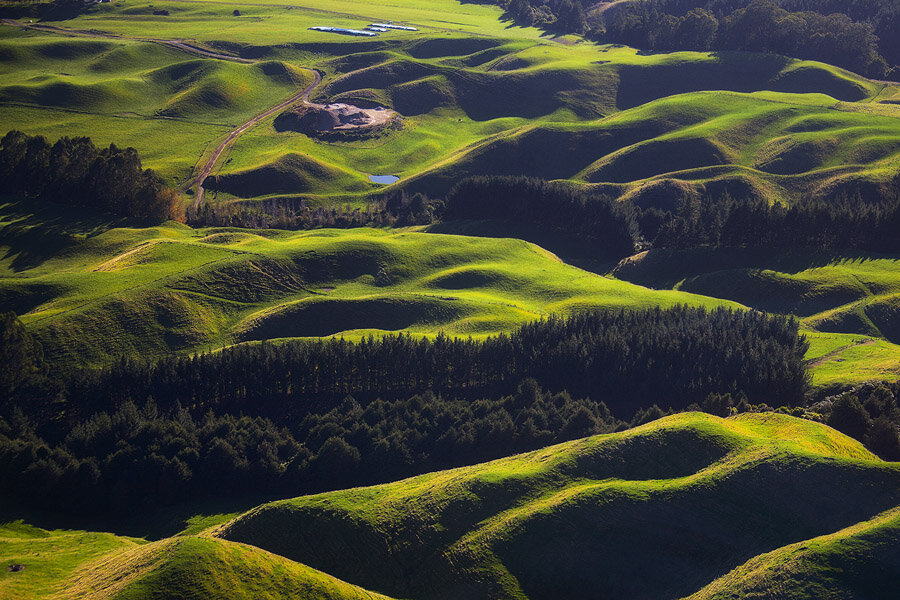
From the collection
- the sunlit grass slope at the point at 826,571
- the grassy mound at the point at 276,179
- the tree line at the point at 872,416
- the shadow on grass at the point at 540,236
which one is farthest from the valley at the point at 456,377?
the grassy mound at the point at 276,179

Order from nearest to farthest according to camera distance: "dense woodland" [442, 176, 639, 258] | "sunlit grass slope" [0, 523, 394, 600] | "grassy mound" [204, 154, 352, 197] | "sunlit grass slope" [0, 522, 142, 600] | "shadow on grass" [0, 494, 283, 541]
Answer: "sunlit grass slope" [0, 523, 394, 600], "sunlit grass slope" [0, 522, 142, 600], "shadow on grass" [0, 494, 283, 541], "dense woodland" [442, 176, 639, 258], "grassy mound" [204, 154, 352, 197]

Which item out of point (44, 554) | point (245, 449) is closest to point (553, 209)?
point (245, 449)

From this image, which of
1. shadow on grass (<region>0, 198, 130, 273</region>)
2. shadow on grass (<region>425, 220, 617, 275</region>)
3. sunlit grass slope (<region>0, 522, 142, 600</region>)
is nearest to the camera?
sunlit grass slope (<region>0, 522, 142, 600</region>)

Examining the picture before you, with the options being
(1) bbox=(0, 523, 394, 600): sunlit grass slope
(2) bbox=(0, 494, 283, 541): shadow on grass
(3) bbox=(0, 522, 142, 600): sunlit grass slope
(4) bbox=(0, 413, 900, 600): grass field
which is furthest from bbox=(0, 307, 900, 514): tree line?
(1) bbox=(0, 523, 394, 600): sunlit grass slope

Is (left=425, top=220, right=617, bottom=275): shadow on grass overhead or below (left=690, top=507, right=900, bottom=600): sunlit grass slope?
below

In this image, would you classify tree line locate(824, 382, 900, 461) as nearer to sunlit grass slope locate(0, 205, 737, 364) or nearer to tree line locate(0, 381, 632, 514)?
tree line locate(0, 381, 632, 514)

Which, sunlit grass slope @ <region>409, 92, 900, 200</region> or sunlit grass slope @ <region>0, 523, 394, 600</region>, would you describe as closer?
sunlit grass slope @ <region>0, 523, 394, 600</region>

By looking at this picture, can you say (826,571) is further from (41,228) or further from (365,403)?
(41,228)
